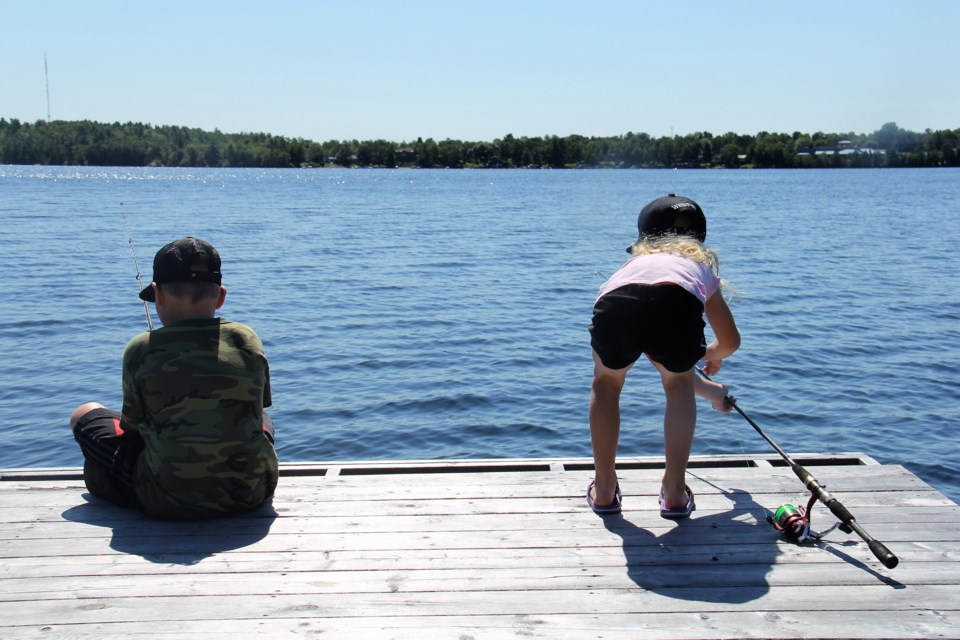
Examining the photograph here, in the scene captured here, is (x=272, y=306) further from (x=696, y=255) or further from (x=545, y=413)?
(x=696, y=255)

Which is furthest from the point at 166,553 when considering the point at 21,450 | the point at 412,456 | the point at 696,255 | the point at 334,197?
the point at 334,197

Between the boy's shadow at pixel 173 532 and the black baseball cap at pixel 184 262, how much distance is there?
1.06 m

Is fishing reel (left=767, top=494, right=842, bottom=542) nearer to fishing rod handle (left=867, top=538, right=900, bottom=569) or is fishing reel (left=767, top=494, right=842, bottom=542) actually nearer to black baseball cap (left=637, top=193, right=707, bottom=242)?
fishing rod handle (left=867, top=538, right=900, bottom=569)

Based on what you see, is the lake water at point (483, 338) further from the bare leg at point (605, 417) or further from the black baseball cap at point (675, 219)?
the bare leg at point (605, 417)

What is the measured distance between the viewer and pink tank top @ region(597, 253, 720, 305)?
3631 mm

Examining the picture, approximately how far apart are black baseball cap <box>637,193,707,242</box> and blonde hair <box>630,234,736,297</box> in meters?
0.05

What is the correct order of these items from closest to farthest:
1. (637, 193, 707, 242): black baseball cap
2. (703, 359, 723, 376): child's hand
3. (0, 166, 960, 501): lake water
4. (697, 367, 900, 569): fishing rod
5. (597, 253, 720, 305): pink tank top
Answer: (697, 367, 900, 569): fishing rod, (597, 253, 720, 305): pink tank top, (637, 193, 707, 242): black baseball cap, (703, 359, 723, 376): child's hand, (0, 166, 960, 501): lake water

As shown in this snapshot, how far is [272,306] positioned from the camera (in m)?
15.6

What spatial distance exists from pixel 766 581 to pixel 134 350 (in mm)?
2687

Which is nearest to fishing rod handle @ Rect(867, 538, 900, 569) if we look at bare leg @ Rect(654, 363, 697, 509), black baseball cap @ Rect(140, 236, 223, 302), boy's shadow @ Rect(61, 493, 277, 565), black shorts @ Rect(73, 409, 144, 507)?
bare leg @ Rect(654, 363, 697, 509)

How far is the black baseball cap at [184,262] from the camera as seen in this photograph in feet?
12.1

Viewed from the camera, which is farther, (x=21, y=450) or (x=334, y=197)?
(x=334, y=197)

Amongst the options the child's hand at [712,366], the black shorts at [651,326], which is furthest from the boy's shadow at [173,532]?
the child's hand at [712,366]

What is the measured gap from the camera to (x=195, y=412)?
3.66 meters
